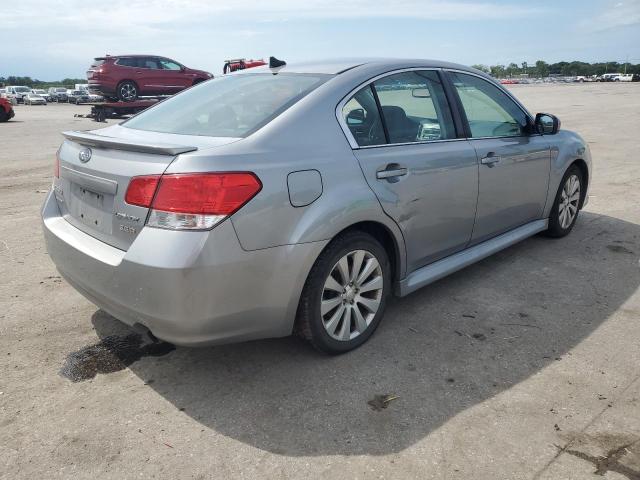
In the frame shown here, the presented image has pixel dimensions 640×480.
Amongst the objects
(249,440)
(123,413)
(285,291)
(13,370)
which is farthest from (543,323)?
(13,370)

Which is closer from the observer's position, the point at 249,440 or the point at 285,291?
the point at 249,440

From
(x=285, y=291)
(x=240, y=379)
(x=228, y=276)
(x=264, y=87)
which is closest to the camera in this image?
(x=228, y=276)

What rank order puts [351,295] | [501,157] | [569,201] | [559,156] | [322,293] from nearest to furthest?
[322,293], [351,295], [501,157], [559,156], [569,201]

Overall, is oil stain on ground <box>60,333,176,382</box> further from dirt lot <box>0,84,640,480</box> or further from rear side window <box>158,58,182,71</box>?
rear side window <box>158,58,182,71</box>

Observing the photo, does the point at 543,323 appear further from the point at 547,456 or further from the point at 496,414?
the point at 547,456

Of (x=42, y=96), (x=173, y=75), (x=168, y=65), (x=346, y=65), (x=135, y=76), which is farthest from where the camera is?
(x=42, y=96)

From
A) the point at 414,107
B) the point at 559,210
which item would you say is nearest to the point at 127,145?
the point at 414,107

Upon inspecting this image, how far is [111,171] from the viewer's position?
2.72 m

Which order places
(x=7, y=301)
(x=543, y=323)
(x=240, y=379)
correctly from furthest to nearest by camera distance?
(x=7, y=301) < (x=543, y=323) < (x=240, y=379)

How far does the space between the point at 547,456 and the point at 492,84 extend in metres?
3.01

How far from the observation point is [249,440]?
2467 mm

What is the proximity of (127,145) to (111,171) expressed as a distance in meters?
0.16

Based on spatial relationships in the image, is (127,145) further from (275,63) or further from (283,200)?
(275,63)

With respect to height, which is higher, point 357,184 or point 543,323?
point 357,184
